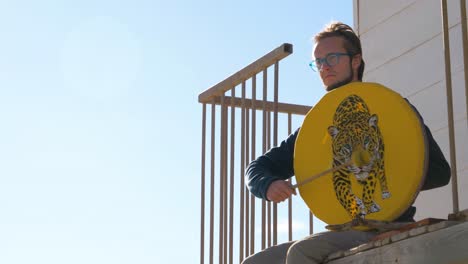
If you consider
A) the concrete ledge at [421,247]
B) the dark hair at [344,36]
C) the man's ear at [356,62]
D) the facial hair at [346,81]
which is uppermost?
the dark hair at [344,36]

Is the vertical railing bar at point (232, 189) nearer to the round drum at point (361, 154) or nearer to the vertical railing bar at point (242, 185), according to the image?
the vertical railing bar at point (242, 185)

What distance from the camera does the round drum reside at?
13.8 feet

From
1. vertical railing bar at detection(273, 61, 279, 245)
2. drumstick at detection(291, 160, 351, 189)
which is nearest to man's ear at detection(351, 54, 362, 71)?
drumstick at detection(291, 160, 351, 189)

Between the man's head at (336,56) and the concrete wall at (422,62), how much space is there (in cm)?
116

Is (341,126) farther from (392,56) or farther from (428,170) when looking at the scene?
(392,56)

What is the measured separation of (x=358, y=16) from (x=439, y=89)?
109cm

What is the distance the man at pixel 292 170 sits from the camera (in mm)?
4246

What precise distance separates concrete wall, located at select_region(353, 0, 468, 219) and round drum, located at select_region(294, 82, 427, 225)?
1268 mm

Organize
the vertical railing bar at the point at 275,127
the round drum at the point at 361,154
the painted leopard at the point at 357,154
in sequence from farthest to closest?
the vertical railing bar at the point at 275,127
the painted leopard at the point at 357,154
the round drum at the point at 361,154

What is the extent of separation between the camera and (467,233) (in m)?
3.56

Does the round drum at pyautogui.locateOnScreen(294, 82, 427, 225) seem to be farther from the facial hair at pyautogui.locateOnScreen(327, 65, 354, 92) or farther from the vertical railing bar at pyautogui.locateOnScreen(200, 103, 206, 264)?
the vertical railing bar at pyautogui.locateOnScreen(200, 103, 206, 264)

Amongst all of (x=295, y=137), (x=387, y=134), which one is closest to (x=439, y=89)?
(x=295, y=137)

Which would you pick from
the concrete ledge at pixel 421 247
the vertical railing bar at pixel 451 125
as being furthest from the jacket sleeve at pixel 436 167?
the concrete ledge at pixel 421 247

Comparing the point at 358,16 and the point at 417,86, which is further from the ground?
the point at 358,16
